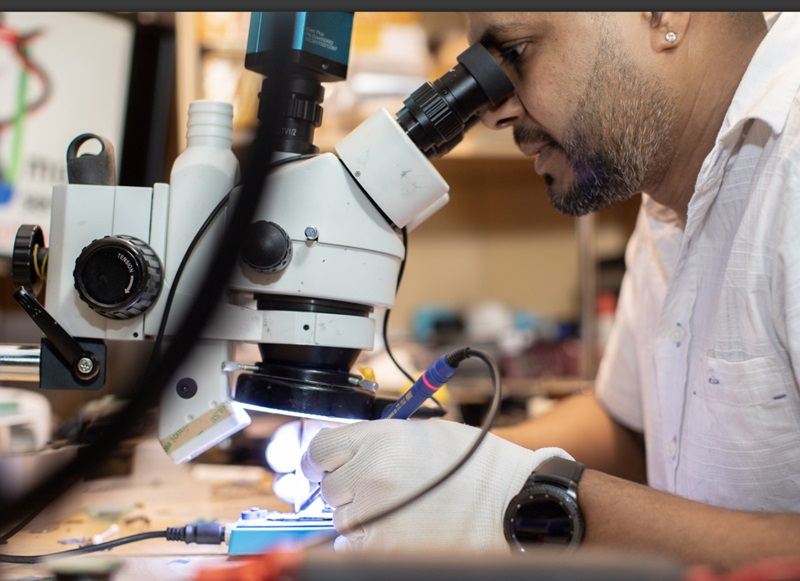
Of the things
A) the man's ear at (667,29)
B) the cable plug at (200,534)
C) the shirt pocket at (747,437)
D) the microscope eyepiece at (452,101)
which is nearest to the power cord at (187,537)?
the cable plug at (200,534)

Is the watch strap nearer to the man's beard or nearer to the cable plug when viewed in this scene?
the cable plug

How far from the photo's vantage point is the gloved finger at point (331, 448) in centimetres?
68

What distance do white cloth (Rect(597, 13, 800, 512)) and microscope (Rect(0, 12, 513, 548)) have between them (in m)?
0.38

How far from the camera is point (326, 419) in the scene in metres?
A: 0.70

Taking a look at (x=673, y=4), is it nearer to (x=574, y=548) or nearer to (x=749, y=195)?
(x=749, y=195)

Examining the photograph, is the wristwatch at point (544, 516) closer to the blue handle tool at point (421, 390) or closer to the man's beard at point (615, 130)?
the blue handle tool at point (421, 390)

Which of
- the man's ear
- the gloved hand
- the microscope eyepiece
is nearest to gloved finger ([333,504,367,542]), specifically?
the gloved hand

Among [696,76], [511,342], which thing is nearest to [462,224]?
[511,342]

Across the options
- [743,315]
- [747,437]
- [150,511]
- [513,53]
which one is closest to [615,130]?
[513,53]

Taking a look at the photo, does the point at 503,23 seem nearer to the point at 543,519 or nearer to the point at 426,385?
the point at 426,385

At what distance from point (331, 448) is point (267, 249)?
0.65 ft

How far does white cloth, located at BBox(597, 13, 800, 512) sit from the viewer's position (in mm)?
797

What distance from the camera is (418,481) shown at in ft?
2.08

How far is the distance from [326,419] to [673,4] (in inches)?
19.3
